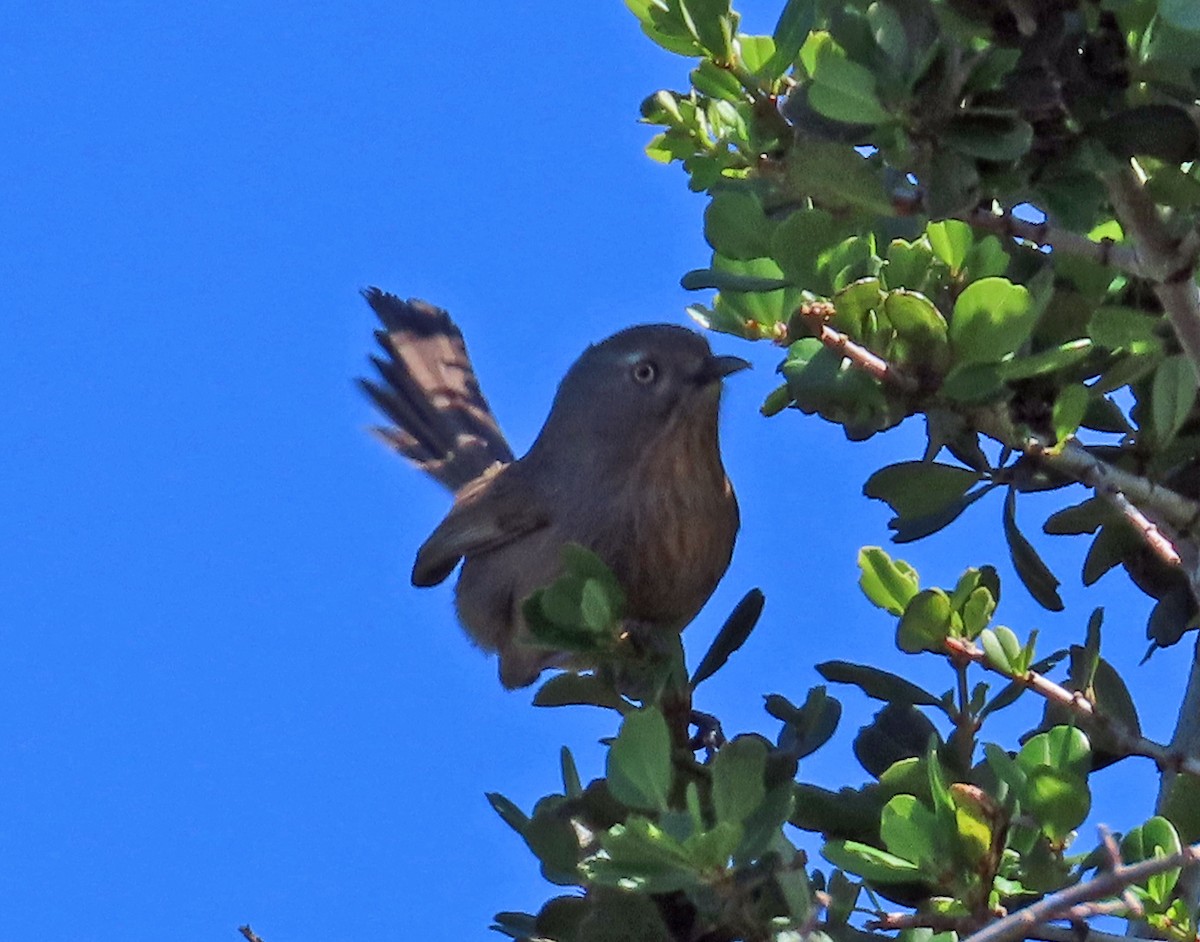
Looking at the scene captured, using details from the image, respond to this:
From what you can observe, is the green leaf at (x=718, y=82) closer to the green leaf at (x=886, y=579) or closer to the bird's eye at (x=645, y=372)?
the green leaf at (x=886, y=579)

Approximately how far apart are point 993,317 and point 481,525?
131 inches

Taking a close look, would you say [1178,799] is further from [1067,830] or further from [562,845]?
[562,845]

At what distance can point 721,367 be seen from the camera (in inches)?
235

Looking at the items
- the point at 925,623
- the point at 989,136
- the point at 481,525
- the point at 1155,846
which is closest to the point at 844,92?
the point at 989,136

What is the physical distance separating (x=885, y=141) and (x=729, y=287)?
1.55 ft

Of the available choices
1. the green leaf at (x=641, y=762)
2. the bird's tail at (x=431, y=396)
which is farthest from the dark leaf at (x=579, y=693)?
the bird's tail at (x=431, y=396)

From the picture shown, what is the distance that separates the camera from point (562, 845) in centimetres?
349

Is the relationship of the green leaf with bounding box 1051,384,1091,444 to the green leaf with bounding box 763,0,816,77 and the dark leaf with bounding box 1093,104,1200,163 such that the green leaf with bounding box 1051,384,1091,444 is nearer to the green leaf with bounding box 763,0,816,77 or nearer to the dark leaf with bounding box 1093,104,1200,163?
the dark leaf with bounding box 1093,104,1200,163

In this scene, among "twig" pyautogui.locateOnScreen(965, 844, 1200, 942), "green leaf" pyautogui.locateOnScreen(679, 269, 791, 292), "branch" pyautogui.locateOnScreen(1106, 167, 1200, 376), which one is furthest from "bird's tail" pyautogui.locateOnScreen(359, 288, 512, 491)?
"twig" pyautogui.locateOnScreen(965, 844, 1200, 942)

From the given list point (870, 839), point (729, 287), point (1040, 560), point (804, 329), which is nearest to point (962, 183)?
point (729, 287)

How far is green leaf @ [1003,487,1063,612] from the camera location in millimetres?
3660

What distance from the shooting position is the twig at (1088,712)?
3.46 meters

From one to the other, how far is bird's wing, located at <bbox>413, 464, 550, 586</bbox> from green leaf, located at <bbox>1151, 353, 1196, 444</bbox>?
2.98 m

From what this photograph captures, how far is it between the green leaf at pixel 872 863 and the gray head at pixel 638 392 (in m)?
2.91
